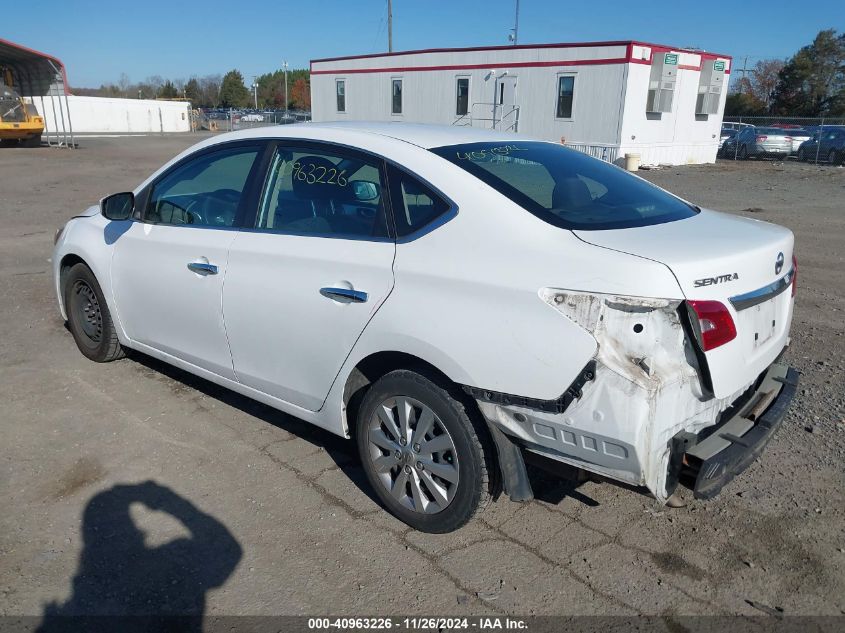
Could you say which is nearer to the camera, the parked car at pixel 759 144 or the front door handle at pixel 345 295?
the front door handle at pixel 345 295

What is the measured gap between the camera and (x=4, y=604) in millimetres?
2711

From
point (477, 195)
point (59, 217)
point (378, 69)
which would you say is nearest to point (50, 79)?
point (378, 69)

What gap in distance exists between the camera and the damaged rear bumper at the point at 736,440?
262cm

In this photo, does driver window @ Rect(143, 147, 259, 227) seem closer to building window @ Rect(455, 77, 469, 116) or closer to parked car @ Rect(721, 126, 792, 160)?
building window @ Rect(455, 77, 469, 116)

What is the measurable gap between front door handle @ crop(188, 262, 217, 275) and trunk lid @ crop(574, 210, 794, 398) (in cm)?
203

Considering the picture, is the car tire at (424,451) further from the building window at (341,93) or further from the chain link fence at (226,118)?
the chain link fence at (226,118)

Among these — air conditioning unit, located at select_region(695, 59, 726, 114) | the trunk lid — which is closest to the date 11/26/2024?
the trunk lid

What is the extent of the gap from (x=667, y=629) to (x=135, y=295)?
139 inches

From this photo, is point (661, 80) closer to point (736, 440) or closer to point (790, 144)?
point (790, 144)

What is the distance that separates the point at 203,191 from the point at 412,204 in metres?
1.85

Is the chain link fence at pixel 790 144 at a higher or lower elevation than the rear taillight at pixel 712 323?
lower

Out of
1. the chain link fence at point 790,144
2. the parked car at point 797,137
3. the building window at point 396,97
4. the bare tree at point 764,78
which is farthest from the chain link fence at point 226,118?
the bare tree at point 764,78

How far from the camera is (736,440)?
278 cm

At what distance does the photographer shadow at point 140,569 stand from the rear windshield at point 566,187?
78.4 inches
